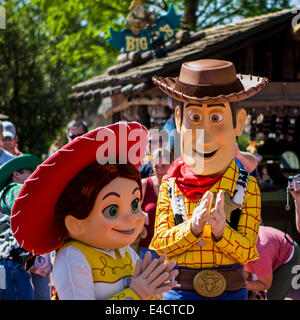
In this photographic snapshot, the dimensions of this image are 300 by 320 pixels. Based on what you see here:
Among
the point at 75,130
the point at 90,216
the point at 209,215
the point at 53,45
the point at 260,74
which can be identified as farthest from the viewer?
the point at 53,45

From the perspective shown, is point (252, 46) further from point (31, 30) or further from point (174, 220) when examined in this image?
point (31, 30)

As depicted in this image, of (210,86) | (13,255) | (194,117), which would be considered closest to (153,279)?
(194,117)

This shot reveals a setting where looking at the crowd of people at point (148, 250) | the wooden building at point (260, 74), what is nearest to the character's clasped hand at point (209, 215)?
the crowd of people at point (148, 250)

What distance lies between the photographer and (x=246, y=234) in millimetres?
3051

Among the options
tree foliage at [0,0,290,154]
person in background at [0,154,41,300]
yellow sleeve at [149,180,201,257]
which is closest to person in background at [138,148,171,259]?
person in background at [0,154,41,300]

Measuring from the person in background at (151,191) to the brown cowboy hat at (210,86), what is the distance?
1.45m

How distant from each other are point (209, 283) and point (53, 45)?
15418mm

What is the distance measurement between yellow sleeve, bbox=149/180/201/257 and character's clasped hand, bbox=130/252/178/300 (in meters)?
0.42

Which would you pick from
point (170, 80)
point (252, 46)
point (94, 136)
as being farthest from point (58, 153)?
point (252, 46)

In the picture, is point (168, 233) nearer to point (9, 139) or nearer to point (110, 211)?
point (110, 211)

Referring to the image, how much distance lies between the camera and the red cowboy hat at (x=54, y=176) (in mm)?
2510

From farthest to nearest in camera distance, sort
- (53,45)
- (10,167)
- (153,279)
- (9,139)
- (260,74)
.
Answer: (53,45) → (260,74) → (9,139) → (10,167) → (153,279)

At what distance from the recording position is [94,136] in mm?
2531

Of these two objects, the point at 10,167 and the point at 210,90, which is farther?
the point at 10,167
